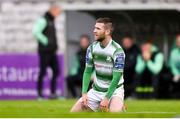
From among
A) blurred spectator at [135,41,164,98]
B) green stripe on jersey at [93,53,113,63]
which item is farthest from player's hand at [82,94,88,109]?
blurred spectator at [135,41,164,98]

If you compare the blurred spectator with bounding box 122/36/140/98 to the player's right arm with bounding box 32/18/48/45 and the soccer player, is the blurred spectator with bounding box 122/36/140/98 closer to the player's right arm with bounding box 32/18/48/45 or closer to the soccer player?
the player's right arm with bounding box 32/18/48/45

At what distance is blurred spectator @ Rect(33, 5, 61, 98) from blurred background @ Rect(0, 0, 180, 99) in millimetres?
1206

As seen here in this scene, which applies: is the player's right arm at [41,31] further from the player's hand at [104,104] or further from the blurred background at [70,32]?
the player's hand at [104,104]

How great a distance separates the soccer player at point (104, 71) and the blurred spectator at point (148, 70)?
919 cm

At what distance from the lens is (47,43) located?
2141 cm

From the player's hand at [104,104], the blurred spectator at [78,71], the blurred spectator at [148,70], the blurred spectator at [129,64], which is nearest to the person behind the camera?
the player's hand at [104,104]

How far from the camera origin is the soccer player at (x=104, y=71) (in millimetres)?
11992

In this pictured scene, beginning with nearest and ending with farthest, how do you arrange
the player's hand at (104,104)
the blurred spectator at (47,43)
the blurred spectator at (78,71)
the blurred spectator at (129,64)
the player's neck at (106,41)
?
1. the player's hand at (104,104)
2. the player's neck at (106,41)
3. the blurred spectator at (47,43)
4. the blurred spectator at (129,64)
5. the blurred spectator at (78,71)

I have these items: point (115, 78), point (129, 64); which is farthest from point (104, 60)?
point (129, 64)

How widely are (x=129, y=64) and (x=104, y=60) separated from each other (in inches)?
362

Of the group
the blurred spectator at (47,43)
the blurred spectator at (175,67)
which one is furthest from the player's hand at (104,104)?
the blurred spectator at (175,67)

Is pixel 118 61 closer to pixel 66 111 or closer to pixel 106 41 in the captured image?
pixel 106 41

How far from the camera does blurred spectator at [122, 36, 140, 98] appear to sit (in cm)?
2130

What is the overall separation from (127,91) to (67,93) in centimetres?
215
